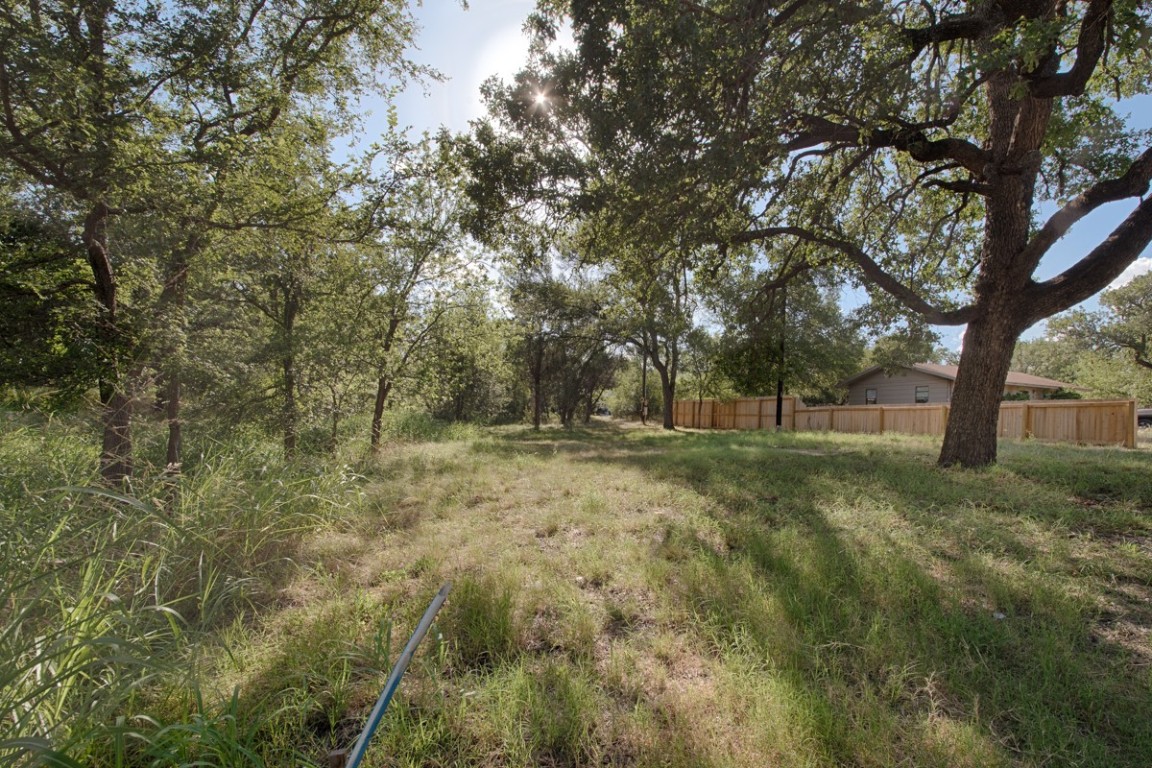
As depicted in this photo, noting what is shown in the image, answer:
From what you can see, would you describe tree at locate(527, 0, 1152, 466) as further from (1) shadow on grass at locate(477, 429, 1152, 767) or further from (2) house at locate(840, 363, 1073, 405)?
(2) house at locate(840, 363, 1073, 405)

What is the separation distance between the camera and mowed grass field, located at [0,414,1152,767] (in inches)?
61.3

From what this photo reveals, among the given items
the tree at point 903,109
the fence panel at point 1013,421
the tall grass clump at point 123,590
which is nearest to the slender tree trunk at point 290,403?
the tall grass clump at point 123,590

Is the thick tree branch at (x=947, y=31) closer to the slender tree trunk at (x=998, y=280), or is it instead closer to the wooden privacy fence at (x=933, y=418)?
the slender tree trunk at (x=998, y=280)

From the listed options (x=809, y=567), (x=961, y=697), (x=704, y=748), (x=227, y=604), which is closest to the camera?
(x=704, y=748)

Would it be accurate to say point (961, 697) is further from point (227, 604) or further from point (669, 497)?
point (227, 604)

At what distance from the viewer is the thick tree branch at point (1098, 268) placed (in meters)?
5.23

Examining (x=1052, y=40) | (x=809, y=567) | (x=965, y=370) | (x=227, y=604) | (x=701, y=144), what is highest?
(x=1052, y=40)

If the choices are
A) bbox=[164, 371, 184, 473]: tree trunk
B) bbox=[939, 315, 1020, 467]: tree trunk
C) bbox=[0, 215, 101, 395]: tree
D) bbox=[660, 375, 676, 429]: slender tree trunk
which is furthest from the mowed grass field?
bbox=[660, 375, 676, 429]: slender tree trunk

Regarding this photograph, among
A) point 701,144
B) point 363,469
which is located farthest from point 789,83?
point 363,469

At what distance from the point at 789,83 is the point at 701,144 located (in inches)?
39.7

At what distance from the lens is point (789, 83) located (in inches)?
177

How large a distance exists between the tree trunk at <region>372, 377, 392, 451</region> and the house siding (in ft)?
73.7

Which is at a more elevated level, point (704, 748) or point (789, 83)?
point (789, 83)

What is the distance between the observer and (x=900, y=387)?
24172 millimetres
